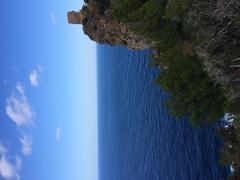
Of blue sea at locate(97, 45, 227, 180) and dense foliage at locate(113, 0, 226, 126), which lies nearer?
dense foliage at locate(113, 0, 226, 126)

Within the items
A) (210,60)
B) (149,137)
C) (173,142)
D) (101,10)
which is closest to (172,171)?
(173,142)

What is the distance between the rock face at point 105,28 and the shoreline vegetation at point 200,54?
491 cm

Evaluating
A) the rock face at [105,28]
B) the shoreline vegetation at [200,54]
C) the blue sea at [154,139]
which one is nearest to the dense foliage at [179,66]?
the shoreline vegetation at [200,54]

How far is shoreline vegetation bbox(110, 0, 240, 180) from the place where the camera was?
12.7 meters

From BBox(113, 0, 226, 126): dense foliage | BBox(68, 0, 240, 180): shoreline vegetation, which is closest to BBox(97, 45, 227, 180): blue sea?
BBox(68, 0, 240, 180): shoreline vegetation

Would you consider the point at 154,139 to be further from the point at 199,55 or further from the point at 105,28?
the point at 199,55

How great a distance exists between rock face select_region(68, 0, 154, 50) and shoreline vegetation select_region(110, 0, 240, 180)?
193 inches

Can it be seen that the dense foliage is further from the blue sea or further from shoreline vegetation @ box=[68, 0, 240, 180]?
the blue sea

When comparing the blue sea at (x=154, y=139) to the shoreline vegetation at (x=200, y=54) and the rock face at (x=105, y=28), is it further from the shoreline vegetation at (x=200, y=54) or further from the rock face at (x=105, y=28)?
the rock face at (x=105, y=28)

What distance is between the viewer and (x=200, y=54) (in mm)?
14086

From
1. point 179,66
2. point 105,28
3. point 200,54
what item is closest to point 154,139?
point 105,28

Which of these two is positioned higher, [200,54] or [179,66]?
[179,66]

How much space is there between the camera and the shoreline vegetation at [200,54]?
41.6 feet

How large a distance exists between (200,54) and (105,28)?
17.2 m
